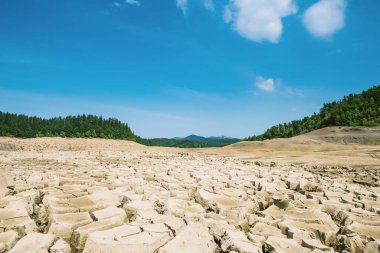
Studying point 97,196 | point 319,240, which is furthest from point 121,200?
point 319,240

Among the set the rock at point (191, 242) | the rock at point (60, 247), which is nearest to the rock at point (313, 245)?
the rock at point (191, 242)

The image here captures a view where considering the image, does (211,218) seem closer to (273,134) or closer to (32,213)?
(32,213)

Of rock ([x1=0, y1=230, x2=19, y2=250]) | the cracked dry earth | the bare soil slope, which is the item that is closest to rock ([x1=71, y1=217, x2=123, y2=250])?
the cracked dry earth

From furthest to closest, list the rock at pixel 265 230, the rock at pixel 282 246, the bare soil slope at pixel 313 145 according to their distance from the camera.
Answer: the bare soil slope at pixel 313 145 → the rock at pixel 265 230 → the rock at pixel 282 246

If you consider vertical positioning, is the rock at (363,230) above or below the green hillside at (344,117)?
below

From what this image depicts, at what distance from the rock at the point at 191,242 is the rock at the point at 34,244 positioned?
0.92 m

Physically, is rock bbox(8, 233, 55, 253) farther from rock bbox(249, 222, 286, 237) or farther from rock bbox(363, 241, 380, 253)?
rock bbox(363, 241, 380, 253)

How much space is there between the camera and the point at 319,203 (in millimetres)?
4000

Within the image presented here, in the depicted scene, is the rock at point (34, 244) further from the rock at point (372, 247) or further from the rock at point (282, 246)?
the rock at point (372, 247)

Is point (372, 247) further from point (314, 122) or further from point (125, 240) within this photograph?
point (314, 122)

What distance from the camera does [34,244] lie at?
89.5 inches

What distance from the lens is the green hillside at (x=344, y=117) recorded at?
96.2 ft

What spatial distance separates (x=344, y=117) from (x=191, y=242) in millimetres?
31436

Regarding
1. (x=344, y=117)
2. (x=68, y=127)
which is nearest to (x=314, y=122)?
(x=344, y=117)
